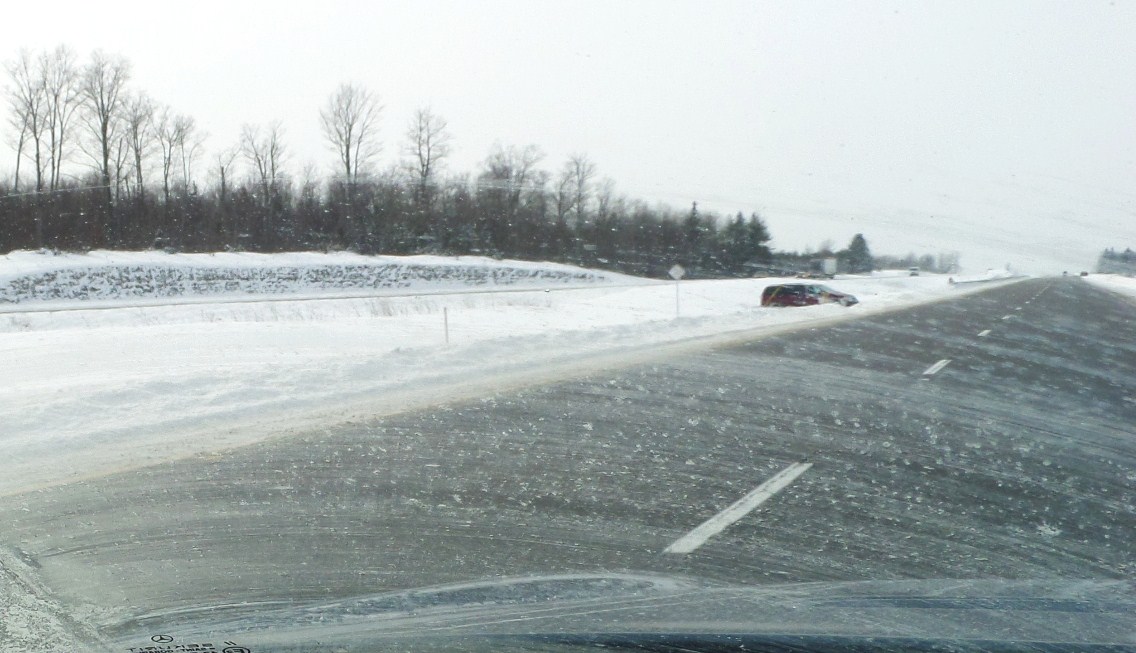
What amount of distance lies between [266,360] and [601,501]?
33.6 ft

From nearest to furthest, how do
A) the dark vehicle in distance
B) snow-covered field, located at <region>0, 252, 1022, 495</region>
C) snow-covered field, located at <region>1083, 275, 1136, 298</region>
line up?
1. snow-covered field, located at <region>0, 252, 1022, 495</region>
2. the dark vehicle in distance
3. snow-covered field, located at <region>1083, 275, 1136, 298</region>

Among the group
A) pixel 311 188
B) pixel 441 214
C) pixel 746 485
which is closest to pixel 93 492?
pixel 746 485

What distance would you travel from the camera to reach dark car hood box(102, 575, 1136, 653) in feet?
10.9

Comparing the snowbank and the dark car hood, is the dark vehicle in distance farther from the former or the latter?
the dark car hood

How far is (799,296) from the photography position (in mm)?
35844

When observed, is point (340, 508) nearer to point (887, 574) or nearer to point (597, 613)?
point (597, 613)

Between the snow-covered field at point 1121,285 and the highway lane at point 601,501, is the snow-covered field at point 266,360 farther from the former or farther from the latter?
the snow-covered field at point 1121,285

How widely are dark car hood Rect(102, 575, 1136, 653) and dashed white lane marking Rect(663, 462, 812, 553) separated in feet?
2.11

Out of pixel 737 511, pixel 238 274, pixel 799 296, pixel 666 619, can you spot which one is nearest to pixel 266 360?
pixel 737 511

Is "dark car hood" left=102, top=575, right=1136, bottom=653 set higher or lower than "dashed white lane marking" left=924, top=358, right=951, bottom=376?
higher

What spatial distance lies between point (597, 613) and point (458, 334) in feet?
54.7

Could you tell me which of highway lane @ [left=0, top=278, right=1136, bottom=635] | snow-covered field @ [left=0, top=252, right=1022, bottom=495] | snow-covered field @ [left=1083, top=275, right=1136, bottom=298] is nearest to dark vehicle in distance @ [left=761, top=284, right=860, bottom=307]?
snow-covered field @ [left=0, top=252, right=1022, bottom=495]

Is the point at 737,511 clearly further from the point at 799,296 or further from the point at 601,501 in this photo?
the point at 799,296

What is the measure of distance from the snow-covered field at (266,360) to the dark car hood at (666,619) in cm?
340
